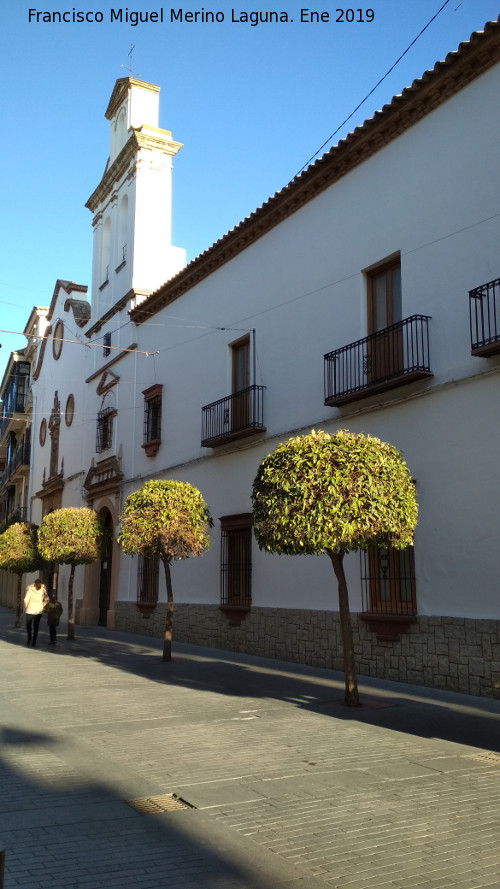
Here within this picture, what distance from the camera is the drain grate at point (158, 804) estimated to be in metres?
5.12

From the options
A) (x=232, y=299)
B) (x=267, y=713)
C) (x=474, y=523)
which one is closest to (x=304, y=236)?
(x=232, y=299)

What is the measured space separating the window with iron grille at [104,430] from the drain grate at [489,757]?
1693 cm

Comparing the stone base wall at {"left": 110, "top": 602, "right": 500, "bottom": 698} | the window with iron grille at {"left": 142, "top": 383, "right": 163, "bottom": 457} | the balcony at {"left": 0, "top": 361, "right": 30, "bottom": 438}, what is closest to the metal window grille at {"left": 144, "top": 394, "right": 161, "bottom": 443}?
the window with iron grille at {"left": 142, "top": 383, "right": 163, "bottom": 457}

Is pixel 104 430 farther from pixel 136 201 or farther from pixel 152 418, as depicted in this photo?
pixel 136 201

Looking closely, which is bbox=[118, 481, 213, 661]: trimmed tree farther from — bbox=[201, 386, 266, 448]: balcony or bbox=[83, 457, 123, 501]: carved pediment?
bbox=[83, 457, 123, 501]: carved pediment

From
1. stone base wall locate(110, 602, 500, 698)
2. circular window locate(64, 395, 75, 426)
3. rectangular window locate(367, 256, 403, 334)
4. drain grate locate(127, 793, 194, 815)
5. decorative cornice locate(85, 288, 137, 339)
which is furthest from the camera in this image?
circular window locate(64, 395, 75, 426)

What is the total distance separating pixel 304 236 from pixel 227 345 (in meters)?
3.18

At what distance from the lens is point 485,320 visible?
9750 millimetres

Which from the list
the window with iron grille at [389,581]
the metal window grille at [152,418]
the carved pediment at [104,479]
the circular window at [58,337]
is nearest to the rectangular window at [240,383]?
the metal window grille at [152,418]

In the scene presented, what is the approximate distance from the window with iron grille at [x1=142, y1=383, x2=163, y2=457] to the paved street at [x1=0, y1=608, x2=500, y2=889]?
30.4 feet

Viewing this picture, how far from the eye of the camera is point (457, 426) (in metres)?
10.2

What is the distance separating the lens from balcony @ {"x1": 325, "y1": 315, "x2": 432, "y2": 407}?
423 inches

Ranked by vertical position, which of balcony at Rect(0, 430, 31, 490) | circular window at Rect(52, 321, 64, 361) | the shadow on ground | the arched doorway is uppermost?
circular window at Rect(52, 321, 64, 361)

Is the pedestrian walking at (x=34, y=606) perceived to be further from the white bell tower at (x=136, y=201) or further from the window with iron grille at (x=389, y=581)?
the white bell tower at (x=136, y=201)
